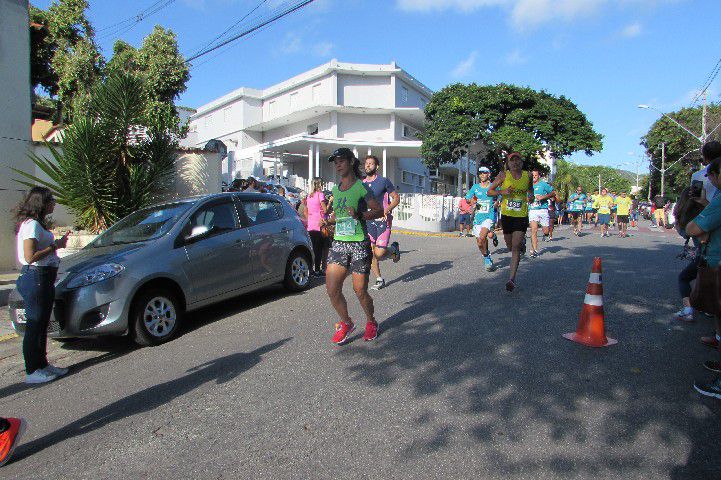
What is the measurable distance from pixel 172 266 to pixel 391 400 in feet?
10.9

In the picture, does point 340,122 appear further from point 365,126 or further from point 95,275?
point 95,275

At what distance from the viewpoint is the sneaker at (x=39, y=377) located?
15.3ft

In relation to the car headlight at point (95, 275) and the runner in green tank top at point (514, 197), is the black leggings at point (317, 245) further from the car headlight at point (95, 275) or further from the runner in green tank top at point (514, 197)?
the car headlight at point (95, 275)

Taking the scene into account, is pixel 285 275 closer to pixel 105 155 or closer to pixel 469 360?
pixel 469 360

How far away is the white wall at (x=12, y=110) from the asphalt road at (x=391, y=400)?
4.99m

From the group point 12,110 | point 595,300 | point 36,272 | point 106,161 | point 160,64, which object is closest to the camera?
point 36,272

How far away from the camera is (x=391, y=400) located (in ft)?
11.9

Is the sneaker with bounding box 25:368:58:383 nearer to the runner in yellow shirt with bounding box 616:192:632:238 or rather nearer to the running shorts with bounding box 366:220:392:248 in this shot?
the running shorts with bounding box 366:220:392:248

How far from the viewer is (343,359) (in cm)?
456

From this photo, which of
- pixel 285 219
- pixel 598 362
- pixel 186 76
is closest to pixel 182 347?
pixel 285 219

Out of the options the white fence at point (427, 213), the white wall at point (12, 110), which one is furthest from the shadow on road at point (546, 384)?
the white fence at point (427, 213)

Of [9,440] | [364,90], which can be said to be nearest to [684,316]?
[9,440]

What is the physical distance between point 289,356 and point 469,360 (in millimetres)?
1658

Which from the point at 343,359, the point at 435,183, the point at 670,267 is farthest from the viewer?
the point at 435,183
